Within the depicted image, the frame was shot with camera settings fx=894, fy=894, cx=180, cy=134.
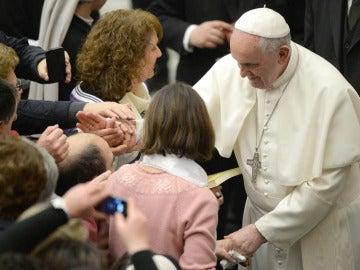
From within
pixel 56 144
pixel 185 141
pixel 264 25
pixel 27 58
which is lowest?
pixel 27 58

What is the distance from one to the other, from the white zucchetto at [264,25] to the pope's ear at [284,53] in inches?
2.2

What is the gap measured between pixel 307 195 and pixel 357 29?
145 cm

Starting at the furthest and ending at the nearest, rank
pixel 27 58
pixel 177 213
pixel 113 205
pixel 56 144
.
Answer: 1. pixel 27 58
2. pixel 56 144
3. pixel 177 213
4. pixel 113 205

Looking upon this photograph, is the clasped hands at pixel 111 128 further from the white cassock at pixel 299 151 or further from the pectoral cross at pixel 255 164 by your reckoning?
the pectoral cross at pixel 255 164

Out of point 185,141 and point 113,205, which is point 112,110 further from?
point 113,205

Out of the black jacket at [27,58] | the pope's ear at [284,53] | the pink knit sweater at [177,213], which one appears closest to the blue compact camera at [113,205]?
the pink knit sweater at [177,213]

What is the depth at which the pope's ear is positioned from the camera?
13.3 ft

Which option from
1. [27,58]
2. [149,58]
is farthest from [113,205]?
[27,58]

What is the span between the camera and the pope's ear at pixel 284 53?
159 inches

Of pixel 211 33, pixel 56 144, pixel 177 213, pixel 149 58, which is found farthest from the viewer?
pixel 211 33

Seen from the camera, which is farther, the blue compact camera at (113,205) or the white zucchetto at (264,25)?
the white zucchetto at (264,25)

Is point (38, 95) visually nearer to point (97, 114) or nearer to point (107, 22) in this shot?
point (107, 22)

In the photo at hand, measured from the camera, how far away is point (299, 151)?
4.08 metres

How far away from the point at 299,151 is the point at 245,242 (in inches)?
19.5
